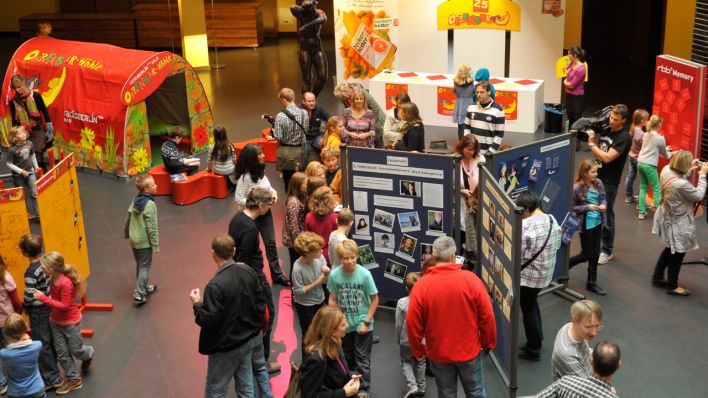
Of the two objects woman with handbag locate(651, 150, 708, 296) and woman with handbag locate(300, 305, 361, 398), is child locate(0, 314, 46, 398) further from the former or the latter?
woman with handbag locate(651, 150, 708, 296)

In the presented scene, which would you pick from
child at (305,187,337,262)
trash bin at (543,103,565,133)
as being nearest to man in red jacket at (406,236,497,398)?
child at (305,187,337,262)

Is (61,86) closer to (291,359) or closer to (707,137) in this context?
(291,359)

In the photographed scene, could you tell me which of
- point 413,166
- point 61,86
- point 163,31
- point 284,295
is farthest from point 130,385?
point 163,31

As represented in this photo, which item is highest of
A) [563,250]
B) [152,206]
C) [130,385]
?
[152,206]

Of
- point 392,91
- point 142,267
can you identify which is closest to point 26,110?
point 142,267

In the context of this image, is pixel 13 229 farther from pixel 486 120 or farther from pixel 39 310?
pixel 486 120

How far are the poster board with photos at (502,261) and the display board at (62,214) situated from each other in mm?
3927

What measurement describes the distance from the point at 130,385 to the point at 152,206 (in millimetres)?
1823

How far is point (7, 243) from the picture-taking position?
7.55 meters

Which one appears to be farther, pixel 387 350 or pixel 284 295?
pixel 284 295

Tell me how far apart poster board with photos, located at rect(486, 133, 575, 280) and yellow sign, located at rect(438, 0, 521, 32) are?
8.13m

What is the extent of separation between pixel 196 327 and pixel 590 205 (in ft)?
13.0

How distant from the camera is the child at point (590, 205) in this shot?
804cm

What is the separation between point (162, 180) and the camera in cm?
1162
